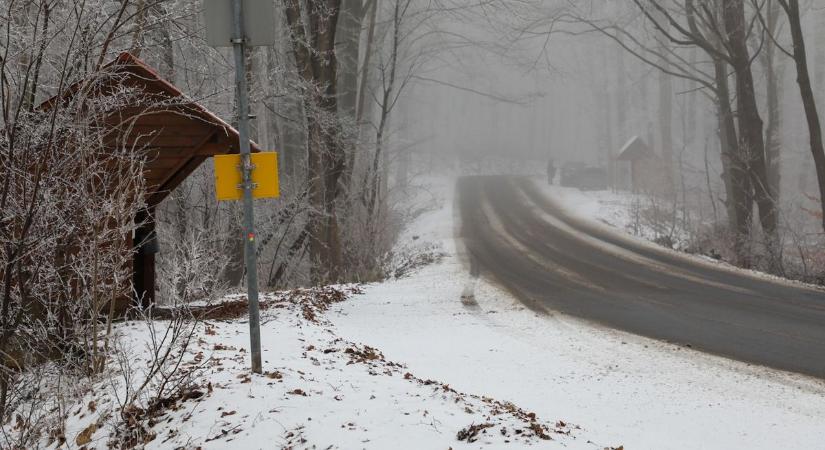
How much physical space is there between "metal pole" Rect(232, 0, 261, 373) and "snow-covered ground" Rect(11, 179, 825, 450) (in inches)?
18.2

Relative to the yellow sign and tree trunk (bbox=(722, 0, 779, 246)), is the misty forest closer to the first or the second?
tree trunk (bbox=(722, 0, 779, 246))

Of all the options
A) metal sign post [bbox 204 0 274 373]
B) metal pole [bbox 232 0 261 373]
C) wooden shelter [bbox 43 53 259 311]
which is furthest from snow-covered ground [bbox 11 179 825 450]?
wooden shelter [bbox 43 53 259 311]

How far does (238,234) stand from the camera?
13.7 m

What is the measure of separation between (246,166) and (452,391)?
2.48m

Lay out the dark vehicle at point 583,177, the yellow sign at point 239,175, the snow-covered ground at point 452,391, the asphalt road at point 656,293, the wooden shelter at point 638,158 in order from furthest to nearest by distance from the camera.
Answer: the dark vehicle at point 583,177 < the wooden shelter at point 638,158 < the asphalt road at point 656,293 < the yellow sign at point 239,175 < the snow-covered ground at point 452,391

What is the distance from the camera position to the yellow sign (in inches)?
204

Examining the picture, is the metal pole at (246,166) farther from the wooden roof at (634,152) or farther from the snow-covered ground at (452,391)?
the wooden roof at (634,152)

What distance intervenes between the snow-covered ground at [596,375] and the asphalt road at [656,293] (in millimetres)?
579

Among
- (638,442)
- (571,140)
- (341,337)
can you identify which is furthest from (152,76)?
(571,140)

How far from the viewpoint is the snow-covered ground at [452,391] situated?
4.49 meters

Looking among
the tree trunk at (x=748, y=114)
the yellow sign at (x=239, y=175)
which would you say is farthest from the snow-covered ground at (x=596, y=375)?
the tree trunk at (x=748, y=114)

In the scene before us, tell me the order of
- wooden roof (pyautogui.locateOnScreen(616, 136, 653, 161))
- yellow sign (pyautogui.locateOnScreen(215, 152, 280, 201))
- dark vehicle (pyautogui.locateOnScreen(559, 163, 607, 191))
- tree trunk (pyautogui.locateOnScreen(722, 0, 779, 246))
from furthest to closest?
wooden roof (pyautogui.locateOnScreen(616, 136, 653, 161)), dark vehicle (pyautogui.locateOnScreen(559, 163, 607, 191)), tree trunk (pyautogui.locateOnScreen(722, 0, 779, 246)), yellow sign (pyautogui.locateOnScreen(215, 152, 280, 201))

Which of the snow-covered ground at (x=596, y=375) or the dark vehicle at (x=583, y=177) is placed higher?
the dark vehicle at (x=583, y=177)

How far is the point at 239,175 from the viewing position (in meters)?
5.20
